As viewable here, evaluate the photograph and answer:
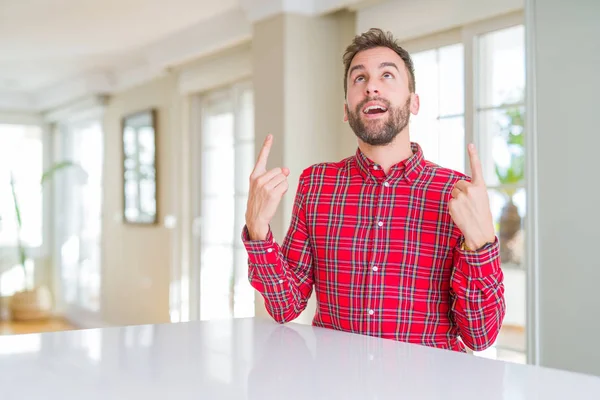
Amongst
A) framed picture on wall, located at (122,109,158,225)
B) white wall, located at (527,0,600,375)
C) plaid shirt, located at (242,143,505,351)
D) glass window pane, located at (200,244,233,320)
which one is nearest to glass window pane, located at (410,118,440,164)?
white wall, located at (527,0,600,375)

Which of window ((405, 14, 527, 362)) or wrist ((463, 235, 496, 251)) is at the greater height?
window ((405, 14, 527, 362))

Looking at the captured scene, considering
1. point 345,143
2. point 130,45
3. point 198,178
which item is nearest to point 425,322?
point 345,143

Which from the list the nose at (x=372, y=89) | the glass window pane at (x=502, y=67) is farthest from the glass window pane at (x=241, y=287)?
the nose at (x=372, y=89)

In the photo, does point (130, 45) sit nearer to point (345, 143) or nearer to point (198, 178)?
point (198, 178)

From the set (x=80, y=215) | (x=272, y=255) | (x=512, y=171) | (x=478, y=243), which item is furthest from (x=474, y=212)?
(x=80, y=215)

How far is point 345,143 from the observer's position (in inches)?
152

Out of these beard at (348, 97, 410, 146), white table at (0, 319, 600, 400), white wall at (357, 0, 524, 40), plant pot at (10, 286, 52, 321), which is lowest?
plant pot at (10, 286, 52, 321)

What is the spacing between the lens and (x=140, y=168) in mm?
6059

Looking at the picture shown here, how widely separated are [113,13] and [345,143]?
6.01ft

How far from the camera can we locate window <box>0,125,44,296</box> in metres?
7.89

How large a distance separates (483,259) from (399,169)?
371mm

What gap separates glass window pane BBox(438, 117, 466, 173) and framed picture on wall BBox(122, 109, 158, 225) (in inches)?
124

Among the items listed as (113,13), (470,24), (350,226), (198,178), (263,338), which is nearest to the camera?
(263,338)

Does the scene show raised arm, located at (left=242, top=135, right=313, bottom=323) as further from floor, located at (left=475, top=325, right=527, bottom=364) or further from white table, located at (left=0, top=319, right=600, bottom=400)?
floor, located at (left=475, top=325, right=527, bottom=364)
